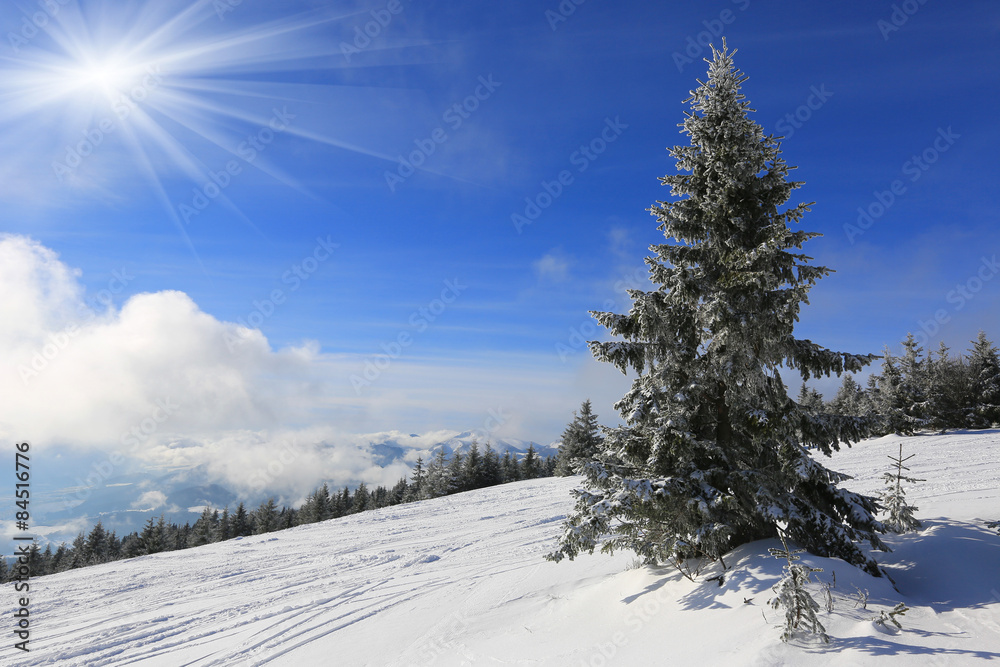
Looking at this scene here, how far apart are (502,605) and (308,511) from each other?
64.1 m

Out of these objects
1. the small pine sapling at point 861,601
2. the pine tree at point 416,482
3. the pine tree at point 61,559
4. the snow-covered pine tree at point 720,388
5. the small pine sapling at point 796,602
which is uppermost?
the snow-covered pine tree at point 720,388

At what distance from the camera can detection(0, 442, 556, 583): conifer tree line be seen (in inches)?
1929

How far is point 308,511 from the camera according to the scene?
63.2m

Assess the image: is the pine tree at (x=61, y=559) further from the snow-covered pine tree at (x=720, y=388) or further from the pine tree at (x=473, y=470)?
the snow-covered pine tree at (x=720, y=388)

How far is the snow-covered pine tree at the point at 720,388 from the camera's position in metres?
6.83

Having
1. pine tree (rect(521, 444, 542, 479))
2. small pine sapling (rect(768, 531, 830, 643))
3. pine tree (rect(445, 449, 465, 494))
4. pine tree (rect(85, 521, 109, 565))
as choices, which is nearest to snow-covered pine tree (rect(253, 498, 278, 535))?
pine tree (rect(85, 521, 109, 565))

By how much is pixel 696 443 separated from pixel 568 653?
12.4 ft

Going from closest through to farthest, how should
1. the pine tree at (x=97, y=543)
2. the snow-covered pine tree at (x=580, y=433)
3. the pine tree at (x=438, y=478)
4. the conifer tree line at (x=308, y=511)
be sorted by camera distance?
the snow-covered pine tree at (x=580, y=433), the pine tree at (x=438, y=478), the conifer tree line at (x=308, y=511), the pine tree at (x=97, y=543)

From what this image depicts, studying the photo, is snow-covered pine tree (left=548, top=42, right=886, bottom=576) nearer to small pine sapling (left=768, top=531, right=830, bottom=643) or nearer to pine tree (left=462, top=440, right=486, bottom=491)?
small pine sapling (left=768, top=531, right=830, bottom=643)

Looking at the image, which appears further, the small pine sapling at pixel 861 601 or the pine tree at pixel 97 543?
the pine tree at pixel 97 543

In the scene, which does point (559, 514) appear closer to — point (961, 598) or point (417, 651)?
point (417, 651)

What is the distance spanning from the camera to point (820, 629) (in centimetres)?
484

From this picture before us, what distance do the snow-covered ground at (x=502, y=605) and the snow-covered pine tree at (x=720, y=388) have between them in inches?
35.9

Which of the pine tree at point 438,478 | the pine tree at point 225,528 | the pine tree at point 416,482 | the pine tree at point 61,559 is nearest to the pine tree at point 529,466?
the pine tree at point 438,478
